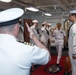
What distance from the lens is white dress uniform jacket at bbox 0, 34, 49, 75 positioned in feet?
3.39

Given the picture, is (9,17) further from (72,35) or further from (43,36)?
(43,36)

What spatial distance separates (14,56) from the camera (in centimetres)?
103

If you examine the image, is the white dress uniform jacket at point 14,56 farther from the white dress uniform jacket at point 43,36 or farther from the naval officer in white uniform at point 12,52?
the white dress uniform jacket at point 43,36

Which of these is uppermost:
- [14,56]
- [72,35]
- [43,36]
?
[14,56]

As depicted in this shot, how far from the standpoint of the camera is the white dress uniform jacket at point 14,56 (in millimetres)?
1034

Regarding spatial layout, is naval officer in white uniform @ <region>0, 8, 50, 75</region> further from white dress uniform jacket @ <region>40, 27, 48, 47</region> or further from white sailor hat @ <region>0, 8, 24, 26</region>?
white dress uniform jacket @ <region>40, 27, 48, 47</region>

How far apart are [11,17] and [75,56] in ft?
5.01

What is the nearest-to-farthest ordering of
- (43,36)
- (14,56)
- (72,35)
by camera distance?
(14,56) < (72,35) < (43,36)

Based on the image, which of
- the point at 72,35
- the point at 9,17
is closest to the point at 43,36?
the point at 72,35

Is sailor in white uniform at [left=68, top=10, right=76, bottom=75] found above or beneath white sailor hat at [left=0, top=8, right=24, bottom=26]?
beneath

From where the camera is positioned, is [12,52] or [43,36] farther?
[43,36]

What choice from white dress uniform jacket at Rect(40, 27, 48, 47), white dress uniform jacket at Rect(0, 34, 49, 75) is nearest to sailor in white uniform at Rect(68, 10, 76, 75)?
white dress uniform jacket at Rect(0, 34, 49, 75)

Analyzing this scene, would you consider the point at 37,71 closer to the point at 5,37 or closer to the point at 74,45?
the point at 74,45

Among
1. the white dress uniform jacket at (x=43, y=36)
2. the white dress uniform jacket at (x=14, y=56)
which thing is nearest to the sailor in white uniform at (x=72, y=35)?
the white dress uniform jacket at (x=14, y=56)
